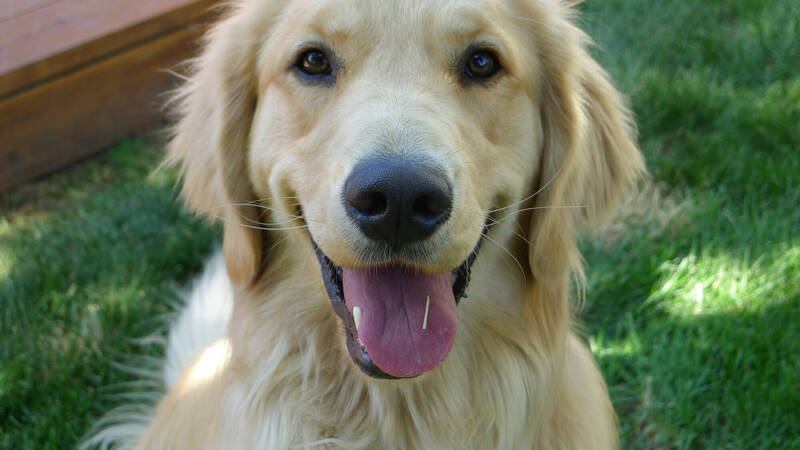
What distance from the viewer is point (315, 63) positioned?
262 centimetres

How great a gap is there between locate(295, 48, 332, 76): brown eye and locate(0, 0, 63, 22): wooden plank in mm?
3247

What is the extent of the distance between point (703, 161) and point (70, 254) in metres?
3.90

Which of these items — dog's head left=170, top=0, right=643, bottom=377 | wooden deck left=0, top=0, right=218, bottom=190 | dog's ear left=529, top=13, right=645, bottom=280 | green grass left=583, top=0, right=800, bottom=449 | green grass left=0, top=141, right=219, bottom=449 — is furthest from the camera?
wooden deck left=0, top=0, right=218, bottom=190

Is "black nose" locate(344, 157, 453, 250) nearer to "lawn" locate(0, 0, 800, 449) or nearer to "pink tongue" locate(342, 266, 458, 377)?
"pink tongue" locate(342, 266, 458, 377)

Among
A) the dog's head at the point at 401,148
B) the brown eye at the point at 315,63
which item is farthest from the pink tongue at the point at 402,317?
the brown eye at the point at 315,63

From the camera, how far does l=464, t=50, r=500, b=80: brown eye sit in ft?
8.50

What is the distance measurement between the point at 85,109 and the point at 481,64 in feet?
12.1

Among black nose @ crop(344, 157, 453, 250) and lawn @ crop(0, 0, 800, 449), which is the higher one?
black nose @ crop(344, 157, 453, 250)

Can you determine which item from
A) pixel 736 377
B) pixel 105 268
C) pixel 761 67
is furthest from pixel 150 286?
pixel 761 67

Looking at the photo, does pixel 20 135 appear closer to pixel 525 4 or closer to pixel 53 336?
pixel 53 336

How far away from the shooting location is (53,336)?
409cm

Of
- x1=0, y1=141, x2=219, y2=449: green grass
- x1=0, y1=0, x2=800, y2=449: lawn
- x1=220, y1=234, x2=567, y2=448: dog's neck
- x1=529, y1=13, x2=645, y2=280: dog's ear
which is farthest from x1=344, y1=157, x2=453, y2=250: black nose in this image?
x1=0, y1=141, x2=219, y2=449: green grass

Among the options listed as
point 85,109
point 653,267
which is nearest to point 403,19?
point 653,267

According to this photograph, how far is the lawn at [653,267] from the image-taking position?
357 centimetres
